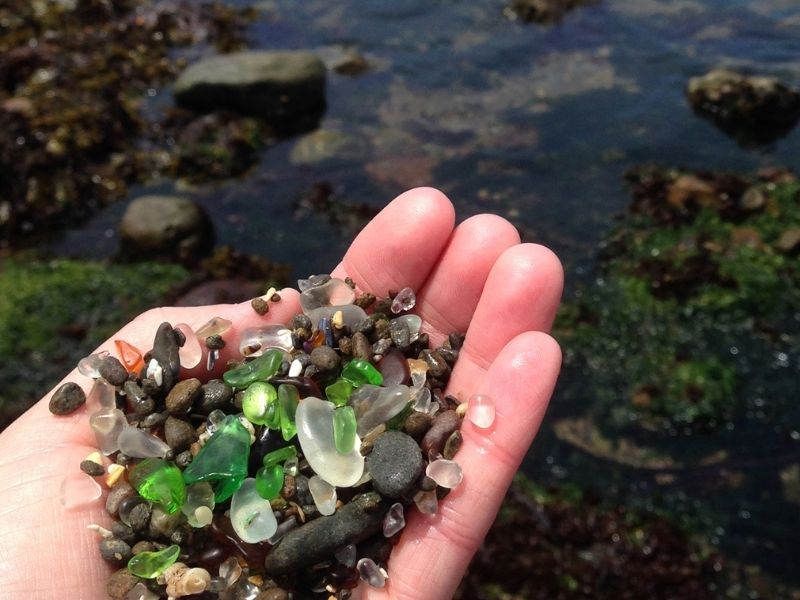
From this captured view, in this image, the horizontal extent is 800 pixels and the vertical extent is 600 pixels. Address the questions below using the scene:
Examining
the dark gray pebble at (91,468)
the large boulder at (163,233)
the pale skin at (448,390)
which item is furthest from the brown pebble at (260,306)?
the large boulder at (163,233)

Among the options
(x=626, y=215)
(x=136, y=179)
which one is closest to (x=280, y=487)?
(x=626, y=215)

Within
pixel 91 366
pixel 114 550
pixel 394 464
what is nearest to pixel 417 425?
pixel 394 464

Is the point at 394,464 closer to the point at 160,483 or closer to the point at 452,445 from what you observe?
the point at 452,445

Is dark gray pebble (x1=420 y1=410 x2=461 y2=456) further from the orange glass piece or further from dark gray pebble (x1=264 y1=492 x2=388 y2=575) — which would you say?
the orange glass piece

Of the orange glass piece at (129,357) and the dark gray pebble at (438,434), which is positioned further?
the orange glass piece at (129,357)

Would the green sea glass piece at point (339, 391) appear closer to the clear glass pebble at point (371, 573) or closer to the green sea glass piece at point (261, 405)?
the green sea glass piece at point (261, 405)
